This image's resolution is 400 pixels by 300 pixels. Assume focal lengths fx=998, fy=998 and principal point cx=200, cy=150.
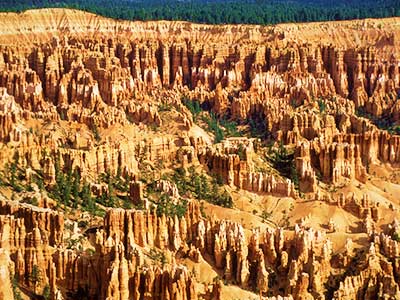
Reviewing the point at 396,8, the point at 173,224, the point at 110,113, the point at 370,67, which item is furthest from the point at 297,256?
the point at 396,8

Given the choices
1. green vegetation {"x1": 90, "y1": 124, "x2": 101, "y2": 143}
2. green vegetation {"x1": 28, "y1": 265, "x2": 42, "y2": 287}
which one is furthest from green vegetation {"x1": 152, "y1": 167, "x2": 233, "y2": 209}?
green vegetation {"x1": 28, "y1": 265, "x2": 42, "y2": 287}

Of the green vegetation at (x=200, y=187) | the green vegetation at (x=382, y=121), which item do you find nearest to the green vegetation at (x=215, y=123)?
the green vegetation at (x=382, y=121)

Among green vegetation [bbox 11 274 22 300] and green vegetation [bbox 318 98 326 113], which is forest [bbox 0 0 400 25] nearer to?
green vegetation [bbox 318 98 326 113]

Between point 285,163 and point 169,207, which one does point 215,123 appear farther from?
point 169,207

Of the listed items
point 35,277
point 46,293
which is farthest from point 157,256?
point 46,293

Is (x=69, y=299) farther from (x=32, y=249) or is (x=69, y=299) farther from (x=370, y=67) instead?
(x=370, y=67)

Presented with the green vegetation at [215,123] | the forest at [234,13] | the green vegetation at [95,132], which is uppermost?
the forest at [234,13]

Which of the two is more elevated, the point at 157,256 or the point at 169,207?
the point at 169,207

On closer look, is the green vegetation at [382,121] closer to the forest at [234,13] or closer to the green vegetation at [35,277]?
the forest at [234,13]

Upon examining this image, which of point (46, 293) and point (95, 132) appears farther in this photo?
point (95, 132)
